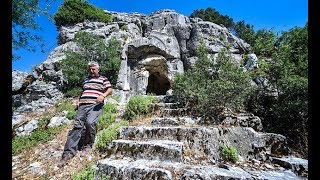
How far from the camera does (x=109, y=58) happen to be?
15422 mm

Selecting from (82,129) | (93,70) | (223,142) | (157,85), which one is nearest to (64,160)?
(82,129)

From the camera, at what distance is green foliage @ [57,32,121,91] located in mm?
14664

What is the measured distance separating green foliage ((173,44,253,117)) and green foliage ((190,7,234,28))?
3131 cm

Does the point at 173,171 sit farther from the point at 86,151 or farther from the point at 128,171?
the point at 86,151

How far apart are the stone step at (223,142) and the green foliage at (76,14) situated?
20.0m

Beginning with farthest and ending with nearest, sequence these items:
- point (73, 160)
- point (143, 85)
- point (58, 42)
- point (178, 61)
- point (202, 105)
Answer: point (58, 42)
point (178, 61)
point (143, 85)
point (202, 105)
point (73, 160)

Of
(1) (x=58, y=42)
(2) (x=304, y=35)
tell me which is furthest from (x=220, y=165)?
(1) (x=58, y=42)

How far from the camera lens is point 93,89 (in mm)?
6133

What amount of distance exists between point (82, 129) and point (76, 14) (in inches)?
789

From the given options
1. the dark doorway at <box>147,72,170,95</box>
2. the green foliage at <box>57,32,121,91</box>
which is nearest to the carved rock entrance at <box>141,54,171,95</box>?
the dark doorway at <box>147,72,170,95</box>

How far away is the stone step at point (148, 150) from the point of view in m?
5.07

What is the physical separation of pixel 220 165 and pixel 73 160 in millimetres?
3517

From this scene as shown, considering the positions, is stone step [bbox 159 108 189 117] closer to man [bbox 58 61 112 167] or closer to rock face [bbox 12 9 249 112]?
man [bbox 58 61 112 167]
